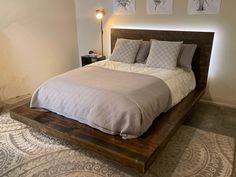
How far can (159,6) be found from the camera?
359cm

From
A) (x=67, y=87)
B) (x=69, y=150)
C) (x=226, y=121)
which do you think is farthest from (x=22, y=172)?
(x=226, y=121)

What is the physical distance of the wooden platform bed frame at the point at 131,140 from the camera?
1827 millimetres

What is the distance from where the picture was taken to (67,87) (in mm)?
2471

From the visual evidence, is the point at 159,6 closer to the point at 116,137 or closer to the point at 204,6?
the point at 204,6

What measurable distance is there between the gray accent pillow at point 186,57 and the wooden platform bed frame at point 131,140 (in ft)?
0.58

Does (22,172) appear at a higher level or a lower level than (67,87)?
lower

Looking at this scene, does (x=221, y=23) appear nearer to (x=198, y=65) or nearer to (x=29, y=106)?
(x=198, y=65)

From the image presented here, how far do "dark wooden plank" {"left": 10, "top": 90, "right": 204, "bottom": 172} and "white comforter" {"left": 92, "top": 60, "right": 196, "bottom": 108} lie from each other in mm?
188

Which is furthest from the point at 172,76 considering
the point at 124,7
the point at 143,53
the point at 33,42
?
the point at 33,42

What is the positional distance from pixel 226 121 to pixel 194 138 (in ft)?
2.43

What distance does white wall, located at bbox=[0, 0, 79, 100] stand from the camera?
3.51 metres

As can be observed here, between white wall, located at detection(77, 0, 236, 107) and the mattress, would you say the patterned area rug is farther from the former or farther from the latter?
white wall, located at detection(77, 0, 236, 107)

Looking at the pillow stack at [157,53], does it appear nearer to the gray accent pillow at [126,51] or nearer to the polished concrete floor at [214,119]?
the gray accent pillow at [126,51]

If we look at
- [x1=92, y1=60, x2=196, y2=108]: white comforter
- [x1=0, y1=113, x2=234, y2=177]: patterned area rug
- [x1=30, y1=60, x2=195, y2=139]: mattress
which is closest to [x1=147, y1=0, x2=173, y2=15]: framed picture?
[x1=92, y1=60, x2=196, y2=108]: white comforter
